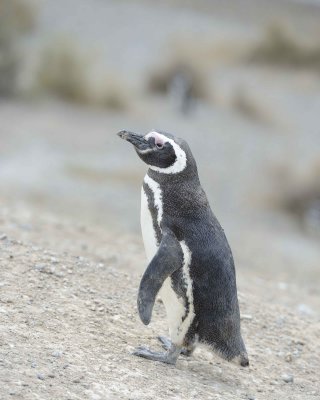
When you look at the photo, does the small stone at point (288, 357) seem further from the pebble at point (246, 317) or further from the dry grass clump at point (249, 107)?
the dry grass clump at point (249, 107)

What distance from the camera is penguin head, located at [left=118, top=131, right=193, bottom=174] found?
4.64m

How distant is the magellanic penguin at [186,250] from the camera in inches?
182

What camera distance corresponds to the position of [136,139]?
4715 millimetres

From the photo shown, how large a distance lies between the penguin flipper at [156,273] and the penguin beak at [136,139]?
0.47m

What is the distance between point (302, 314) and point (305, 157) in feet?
32.7

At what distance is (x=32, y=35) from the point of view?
21.3 meters

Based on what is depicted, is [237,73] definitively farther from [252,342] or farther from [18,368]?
[18,368]

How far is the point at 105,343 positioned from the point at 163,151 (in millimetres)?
1005

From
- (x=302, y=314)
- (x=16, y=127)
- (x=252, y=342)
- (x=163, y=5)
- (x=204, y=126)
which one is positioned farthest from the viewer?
(x=163, y=5)

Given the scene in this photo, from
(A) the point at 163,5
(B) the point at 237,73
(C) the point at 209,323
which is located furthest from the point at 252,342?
(A) the point at 163,5

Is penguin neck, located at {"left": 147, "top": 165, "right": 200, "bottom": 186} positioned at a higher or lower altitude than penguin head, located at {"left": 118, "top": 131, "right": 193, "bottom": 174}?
lower

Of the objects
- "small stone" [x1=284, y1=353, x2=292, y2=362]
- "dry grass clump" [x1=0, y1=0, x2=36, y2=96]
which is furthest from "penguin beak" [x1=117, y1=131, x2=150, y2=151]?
"dry grass clump" [x1=0, y1=0, x2=36, y2=96]

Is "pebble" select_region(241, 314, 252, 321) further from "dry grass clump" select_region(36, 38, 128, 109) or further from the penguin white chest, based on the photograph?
"dry grass clump" select_region(36, 38, 128, 109)

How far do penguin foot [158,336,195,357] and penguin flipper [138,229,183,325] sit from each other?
19.3 inches
